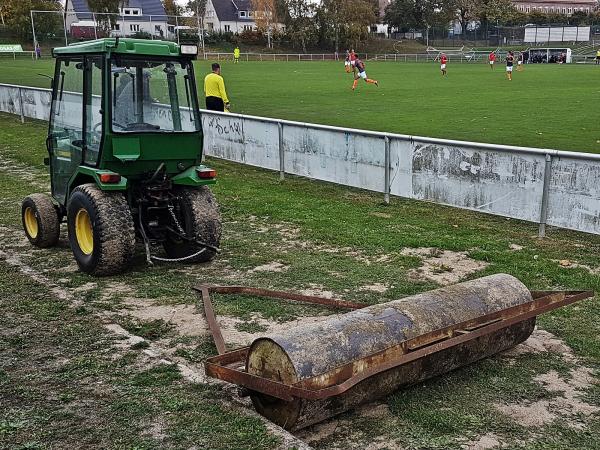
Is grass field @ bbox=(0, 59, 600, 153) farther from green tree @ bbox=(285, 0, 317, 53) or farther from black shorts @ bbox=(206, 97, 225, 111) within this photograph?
green tree @ bbox=(285, 0, 317, 53)

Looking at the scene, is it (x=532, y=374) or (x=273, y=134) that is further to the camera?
(x=273, y=134)

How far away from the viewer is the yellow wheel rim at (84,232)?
7287mm

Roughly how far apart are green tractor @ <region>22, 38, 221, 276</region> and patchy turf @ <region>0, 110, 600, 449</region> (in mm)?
364

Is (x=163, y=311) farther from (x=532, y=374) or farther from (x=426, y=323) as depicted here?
(x=532, y=374)

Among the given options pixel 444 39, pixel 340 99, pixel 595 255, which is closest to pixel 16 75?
pixel 340 99

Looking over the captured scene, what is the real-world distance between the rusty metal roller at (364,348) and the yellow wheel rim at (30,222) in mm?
5103

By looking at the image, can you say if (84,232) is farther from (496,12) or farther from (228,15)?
(228,15)

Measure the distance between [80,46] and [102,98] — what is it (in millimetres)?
767

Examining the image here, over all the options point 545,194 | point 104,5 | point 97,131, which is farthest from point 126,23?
point 545,194

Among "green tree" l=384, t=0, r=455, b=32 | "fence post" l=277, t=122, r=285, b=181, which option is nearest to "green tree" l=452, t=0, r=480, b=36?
"green tree" l=384, t=0, r=455, b=32

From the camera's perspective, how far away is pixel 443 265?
7.38m

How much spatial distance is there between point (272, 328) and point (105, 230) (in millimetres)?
2191

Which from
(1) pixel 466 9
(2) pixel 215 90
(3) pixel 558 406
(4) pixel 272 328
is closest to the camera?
(3) pixel 558 406

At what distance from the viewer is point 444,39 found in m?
94.7
